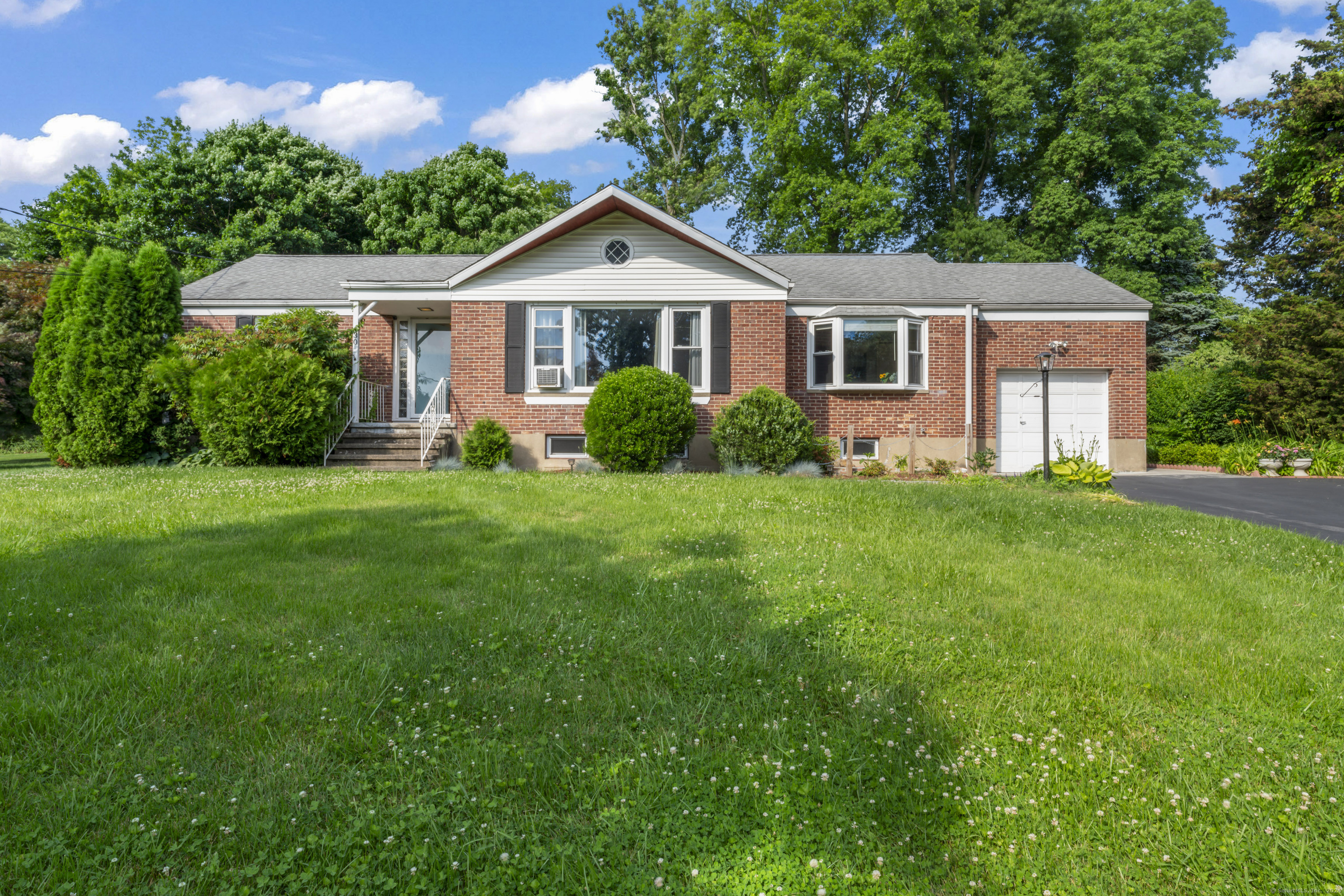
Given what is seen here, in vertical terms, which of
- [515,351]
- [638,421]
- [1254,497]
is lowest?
[1254,497]

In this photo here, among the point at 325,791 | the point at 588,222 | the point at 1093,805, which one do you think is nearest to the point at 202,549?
the point at 325,791

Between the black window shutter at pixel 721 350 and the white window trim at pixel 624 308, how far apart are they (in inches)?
3.7

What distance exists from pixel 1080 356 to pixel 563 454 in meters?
11.2

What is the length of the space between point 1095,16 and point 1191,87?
4.34 m

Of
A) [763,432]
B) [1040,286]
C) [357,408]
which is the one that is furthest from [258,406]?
[1040,286]

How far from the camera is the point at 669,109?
27859 mm

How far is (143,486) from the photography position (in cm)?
803

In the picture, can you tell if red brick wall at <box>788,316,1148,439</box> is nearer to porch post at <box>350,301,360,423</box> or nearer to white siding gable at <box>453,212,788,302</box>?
white siding gable at <box>453,212,788,302</box>

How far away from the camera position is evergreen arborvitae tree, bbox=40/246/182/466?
38.1 feet

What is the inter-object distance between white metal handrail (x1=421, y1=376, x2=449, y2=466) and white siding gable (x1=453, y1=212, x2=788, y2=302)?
208 cm

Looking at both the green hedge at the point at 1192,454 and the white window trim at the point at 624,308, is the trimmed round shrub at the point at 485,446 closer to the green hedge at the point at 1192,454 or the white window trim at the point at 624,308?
the white window trim at the point at 624,308

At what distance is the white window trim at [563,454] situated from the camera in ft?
42.0

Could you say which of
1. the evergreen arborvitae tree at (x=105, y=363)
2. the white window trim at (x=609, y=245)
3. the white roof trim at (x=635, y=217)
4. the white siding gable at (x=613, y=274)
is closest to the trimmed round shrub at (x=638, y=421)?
the white siding gable at (x=613, y=274)

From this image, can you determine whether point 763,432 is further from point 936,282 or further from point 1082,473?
point 936,282
